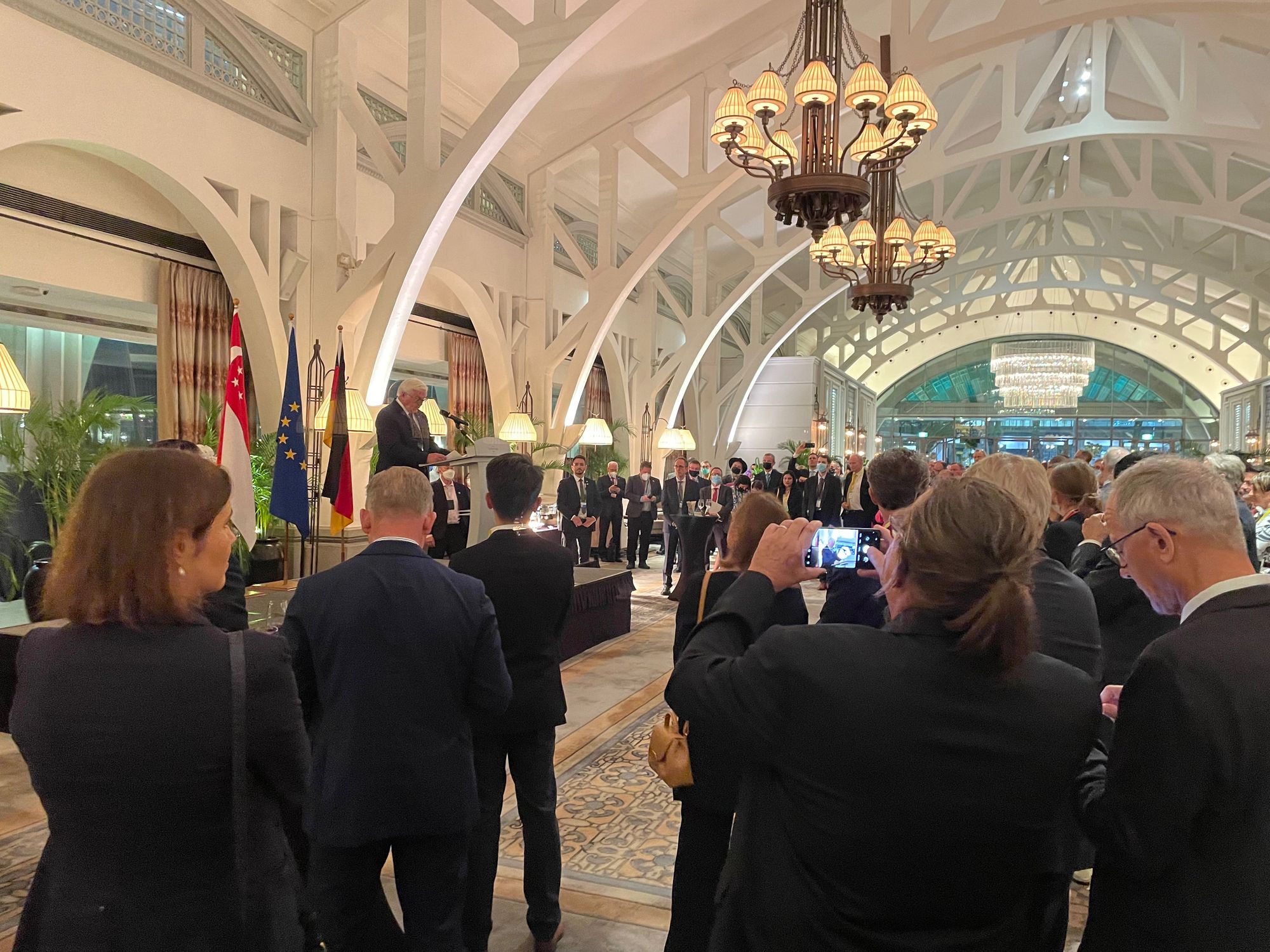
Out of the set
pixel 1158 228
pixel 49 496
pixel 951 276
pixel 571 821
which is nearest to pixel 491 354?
pixel 49 496

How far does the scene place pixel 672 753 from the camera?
6.31 feet

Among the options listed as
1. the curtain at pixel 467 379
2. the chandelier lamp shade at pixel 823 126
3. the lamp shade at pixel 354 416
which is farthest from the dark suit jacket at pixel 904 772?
the curtain at pixel 467 379

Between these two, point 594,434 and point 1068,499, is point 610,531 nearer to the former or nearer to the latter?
point 594,434

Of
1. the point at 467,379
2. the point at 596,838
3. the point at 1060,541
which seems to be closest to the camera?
the point at 1060,541

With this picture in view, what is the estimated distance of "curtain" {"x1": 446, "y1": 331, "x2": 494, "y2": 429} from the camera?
10805 millimetres

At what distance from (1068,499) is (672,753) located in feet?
6.48

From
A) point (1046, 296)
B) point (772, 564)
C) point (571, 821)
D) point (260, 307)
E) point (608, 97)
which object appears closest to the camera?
point (772, 564)

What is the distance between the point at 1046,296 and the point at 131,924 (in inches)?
1041

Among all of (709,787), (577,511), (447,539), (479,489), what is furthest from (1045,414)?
(709,787)

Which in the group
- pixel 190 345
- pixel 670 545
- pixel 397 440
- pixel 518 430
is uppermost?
pixel 190 345

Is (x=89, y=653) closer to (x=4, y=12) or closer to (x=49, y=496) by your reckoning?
(x=49, y=496)

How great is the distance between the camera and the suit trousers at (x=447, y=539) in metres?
7.07

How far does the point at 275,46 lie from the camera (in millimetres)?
6984

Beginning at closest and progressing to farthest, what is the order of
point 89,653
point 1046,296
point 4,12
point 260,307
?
point 89,653
point 4,12
point 260,307
point 1046,296
